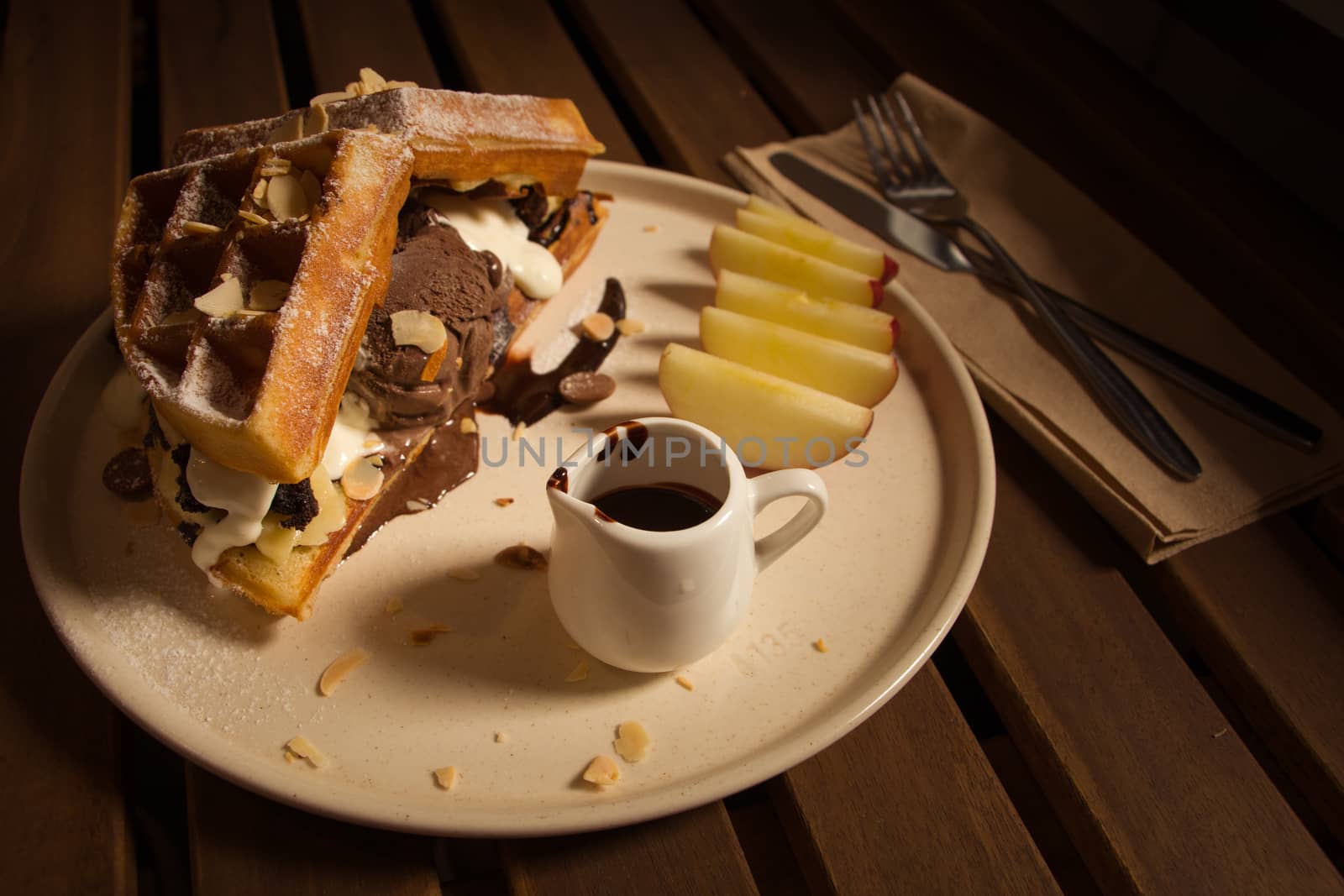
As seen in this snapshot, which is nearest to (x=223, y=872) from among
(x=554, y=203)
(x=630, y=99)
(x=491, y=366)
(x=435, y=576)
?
(x=435, y=576)

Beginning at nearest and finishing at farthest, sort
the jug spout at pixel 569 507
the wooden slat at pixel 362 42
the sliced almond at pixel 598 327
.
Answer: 1. the jug spout at pixel 569 507
2. the sliced almond at pixel 598 327
3. the wooden slat at pixel 362 42

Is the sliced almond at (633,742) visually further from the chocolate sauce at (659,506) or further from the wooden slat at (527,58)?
the wooden slat at (527,58)

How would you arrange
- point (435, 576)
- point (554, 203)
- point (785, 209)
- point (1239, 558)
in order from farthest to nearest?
point (785, 209), point (554, 203), point (1239, 558), point (435, 576)

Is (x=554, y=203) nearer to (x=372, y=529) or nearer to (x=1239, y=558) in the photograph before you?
(x=372, y=529)

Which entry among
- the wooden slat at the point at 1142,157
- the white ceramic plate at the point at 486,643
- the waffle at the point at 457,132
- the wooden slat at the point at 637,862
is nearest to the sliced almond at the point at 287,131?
the waffle at the point at 457,132

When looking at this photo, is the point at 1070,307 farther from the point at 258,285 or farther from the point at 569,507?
the point at 258,285

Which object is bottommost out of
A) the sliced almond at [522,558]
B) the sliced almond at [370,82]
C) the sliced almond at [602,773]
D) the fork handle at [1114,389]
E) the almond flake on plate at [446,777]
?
the almond flake on plate at [446,777]
